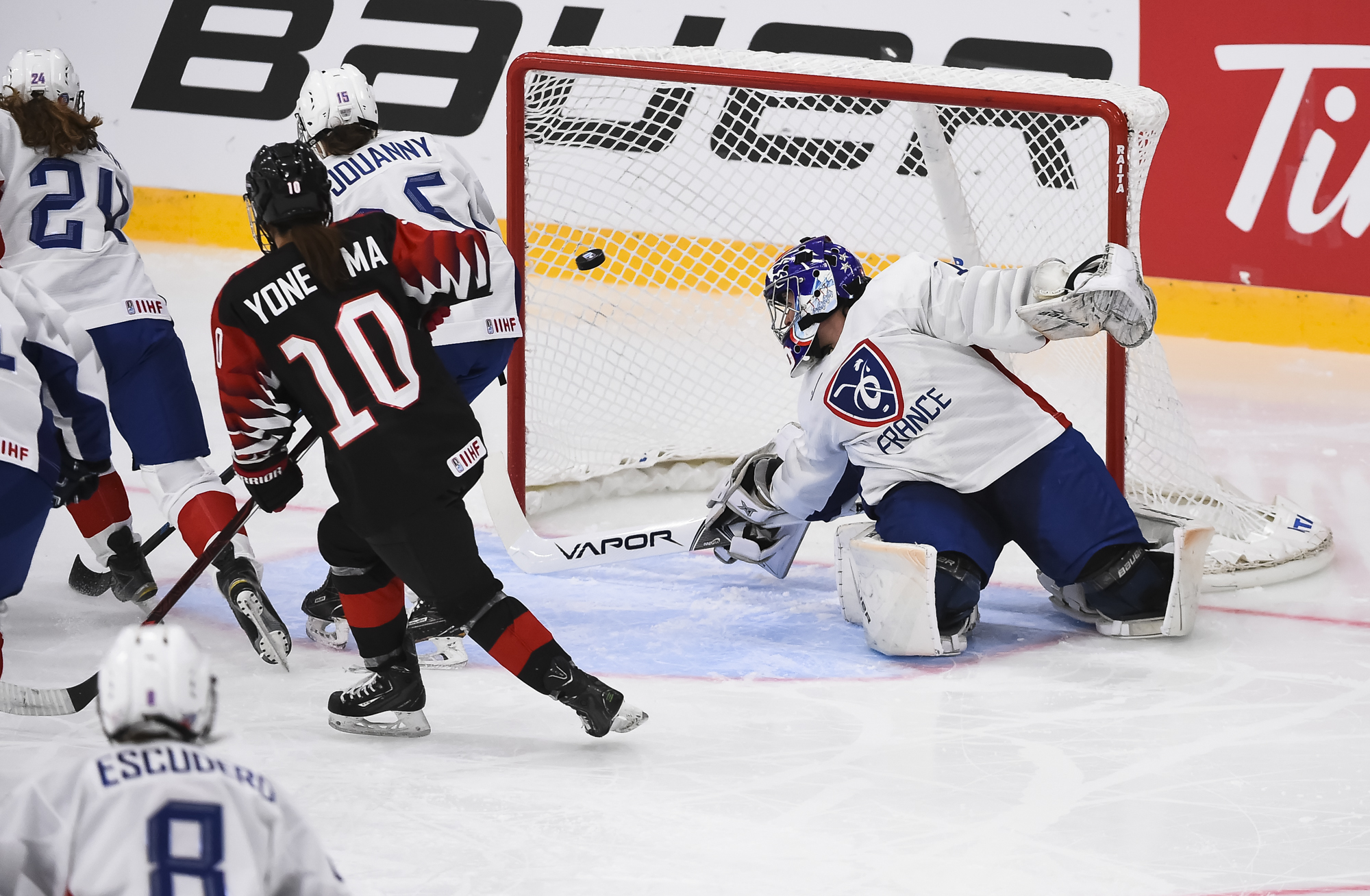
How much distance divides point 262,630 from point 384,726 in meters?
0.39

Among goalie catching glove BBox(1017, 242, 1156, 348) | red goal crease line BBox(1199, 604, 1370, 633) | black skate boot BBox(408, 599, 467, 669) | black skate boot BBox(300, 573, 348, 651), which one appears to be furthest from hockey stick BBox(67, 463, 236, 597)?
red goal crease line BBox(1199, 604, 1370, 633)

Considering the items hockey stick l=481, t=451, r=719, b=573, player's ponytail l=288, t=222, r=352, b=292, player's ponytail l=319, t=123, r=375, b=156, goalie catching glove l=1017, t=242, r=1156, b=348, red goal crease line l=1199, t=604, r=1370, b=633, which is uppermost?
player's ponytail l=319, t=123, r=375, b=156

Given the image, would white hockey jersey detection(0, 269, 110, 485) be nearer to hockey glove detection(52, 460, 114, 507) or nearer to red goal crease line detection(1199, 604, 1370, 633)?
hockey glove detection(52, 460, 114, 507)

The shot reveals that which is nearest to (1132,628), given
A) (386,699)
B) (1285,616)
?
(1285,616)

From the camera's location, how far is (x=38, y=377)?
2146 mm

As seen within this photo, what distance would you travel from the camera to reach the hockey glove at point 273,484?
2.37 meters

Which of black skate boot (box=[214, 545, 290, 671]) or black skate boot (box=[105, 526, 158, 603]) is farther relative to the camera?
black skate boot (box=[105, 526, 158, 603])

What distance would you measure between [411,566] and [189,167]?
4535 mm

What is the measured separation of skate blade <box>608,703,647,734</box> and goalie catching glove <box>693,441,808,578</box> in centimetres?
82

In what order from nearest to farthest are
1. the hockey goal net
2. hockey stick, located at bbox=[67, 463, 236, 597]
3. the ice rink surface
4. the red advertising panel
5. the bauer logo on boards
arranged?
the ice rink surface, the bauer logo on boards, hockey stick, located at bbox=[67, 463, 236, 597], the hockey goal net, the red advertising panel

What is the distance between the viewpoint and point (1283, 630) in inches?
117

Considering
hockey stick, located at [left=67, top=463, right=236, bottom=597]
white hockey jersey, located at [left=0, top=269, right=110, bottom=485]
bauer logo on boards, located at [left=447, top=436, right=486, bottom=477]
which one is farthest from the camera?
hockey stick, located at [left=67, top=463, right=236, bottom=597]

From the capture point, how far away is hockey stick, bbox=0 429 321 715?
2.18 meters

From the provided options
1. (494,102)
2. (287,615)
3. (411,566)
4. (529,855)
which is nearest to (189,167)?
(494,102)
